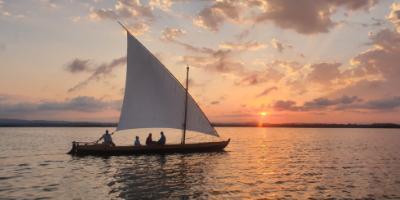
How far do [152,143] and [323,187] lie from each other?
86.3ft

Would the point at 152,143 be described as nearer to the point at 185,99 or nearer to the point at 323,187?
the point at 185,99

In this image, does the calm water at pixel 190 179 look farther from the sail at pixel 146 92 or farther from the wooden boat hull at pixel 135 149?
the sail at pixel 146 92

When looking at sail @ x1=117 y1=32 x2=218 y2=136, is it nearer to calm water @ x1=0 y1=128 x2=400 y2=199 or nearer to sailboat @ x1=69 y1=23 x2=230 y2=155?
sailboat @ x1=69 y1=23 x2=230 y2=155

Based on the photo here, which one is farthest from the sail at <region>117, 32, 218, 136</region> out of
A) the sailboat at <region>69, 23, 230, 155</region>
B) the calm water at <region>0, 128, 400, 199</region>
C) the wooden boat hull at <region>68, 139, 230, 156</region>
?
the calm water at <region>0, 128, 400, 199</region>

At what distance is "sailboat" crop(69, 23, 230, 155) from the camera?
47.3m

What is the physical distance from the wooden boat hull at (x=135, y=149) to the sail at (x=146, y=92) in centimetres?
331

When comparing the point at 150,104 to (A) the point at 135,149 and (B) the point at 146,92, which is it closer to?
(B) the point at 146,92

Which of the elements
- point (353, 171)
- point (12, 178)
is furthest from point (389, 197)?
point (12, 178)

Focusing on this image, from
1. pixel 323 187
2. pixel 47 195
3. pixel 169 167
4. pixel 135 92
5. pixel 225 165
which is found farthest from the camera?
pixel 135 92

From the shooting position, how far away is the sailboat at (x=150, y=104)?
4731cm

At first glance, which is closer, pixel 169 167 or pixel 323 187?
pixel 323 187

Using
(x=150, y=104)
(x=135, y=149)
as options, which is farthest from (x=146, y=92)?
(x=135, y=149)

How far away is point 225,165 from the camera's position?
144ft

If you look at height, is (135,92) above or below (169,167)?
above
